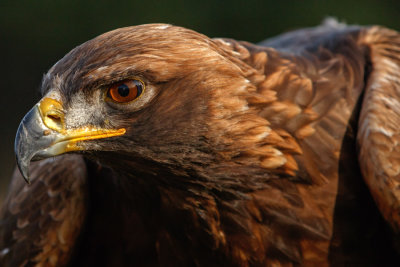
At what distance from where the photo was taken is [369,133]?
10.0 ft

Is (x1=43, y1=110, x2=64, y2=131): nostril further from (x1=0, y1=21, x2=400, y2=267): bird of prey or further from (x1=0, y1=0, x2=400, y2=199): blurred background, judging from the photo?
(x1=0, y1=0, x2=400, y2=199): blurred background

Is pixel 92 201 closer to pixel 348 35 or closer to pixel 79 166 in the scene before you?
pixel 79 166

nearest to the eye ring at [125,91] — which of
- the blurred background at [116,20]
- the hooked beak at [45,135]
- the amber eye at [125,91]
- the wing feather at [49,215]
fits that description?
the amber eye at [125,91]

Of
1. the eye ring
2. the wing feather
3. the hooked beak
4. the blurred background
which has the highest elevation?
the eye ring

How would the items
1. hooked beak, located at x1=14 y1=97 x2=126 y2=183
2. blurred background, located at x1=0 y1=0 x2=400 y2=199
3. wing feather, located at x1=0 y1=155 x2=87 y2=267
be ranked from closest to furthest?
hooked beak, located at x1=14 y1=97 x2=126 y2=183 < wing feather, located at x1=0 y1=155 x2=87 y2=267 < blurred background, located at x1=0 y1=0 x2=400 y2=199

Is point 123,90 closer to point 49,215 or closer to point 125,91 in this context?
point 125,91

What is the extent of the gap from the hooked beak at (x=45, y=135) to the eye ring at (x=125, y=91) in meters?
0.17

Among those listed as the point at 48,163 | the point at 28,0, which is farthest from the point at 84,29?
the point at 48,163

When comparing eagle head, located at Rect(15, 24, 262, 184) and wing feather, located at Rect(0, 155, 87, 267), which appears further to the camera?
wing feather, located at Rect(0, 155, 87, 267)

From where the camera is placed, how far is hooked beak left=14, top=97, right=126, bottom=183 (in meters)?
2.74

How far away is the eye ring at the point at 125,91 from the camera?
278cm

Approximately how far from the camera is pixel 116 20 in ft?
32.3

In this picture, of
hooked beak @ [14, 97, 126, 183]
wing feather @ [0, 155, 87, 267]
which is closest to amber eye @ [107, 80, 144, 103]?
hooked beak @ [14, 97, 126, 183]

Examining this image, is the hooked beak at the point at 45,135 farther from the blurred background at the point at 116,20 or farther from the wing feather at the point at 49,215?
the blurred background at the point at 116,20
